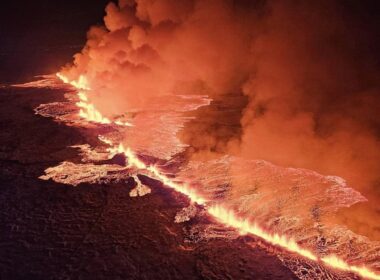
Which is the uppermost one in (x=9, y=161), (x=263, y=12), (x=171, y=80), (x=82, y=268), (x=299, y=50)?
(x=263, y=12)

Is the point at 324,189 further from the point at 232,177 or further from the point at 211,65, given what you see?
the point at 211,65

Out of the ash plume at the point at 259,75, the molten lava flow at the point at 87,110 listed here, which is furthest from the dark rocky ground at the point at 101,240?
the molten lava flow at the point at 87,110

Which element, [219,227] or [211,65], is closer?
[219,227]

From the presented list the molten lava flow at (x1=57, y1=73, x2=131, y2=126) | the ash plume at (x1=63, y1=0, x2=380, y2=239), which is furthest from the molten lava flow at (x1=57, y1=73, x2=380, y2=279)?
the molten lava flow at (x1=57, y1=73, x2=131, y2=126)

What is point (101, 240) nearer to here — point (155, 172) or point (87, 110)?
point (155, 172)

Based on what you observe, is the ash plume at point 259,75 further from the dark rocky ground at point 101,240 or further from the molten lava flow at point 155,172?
the dark rocky ground at point 101,240

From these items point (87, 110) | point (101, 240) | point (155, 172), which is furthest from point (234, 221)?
point (87, 110)

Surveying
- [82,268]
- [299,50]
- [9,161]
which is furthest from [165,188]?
Answer: [299,50]
